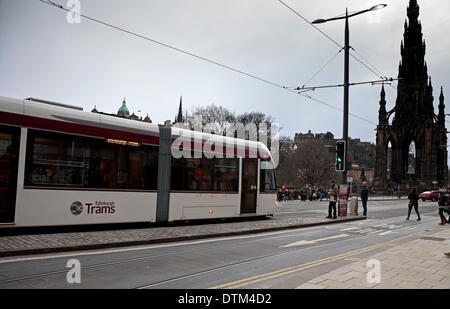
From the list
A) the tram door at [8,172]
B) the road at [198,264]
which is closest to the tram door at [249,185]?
the road at [198,264]

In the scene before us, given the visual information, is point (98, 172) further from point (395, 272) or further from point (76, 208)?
point (395, 272)

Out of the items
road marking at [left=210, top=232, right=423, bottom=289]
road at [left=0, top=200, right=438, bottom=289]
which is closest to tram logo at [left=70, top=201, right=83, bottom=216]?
road at [left=0, top=200, right=438, bottom=289]

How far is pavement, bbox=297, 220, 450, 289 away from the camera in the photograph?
19.2 feet

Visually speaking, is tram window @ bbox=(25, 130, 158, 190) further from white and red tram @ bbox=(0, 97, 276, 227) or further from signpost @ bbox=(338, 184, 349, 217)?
signpost @ bbox=(338, 184, 349, 217)

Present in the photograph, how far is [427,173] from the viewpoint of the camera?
7700cm

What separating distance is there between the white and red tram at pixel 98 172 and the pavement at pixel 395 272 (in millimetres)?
6546

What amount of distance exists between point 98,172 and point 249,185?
6776 millimetres

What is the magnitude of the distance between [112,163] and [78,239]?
280 centimetres

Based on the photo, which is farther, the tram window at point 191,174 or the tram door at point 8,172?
the tram window at point 191,174

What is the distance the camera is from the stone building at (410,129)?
7756cm

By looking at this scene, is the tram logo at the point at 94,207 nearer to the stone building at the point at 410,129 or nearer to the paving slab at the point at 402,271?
the paving slab at the point at 402,271

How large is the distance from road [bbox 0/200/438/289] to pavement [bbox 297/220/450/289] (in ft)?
1.23
